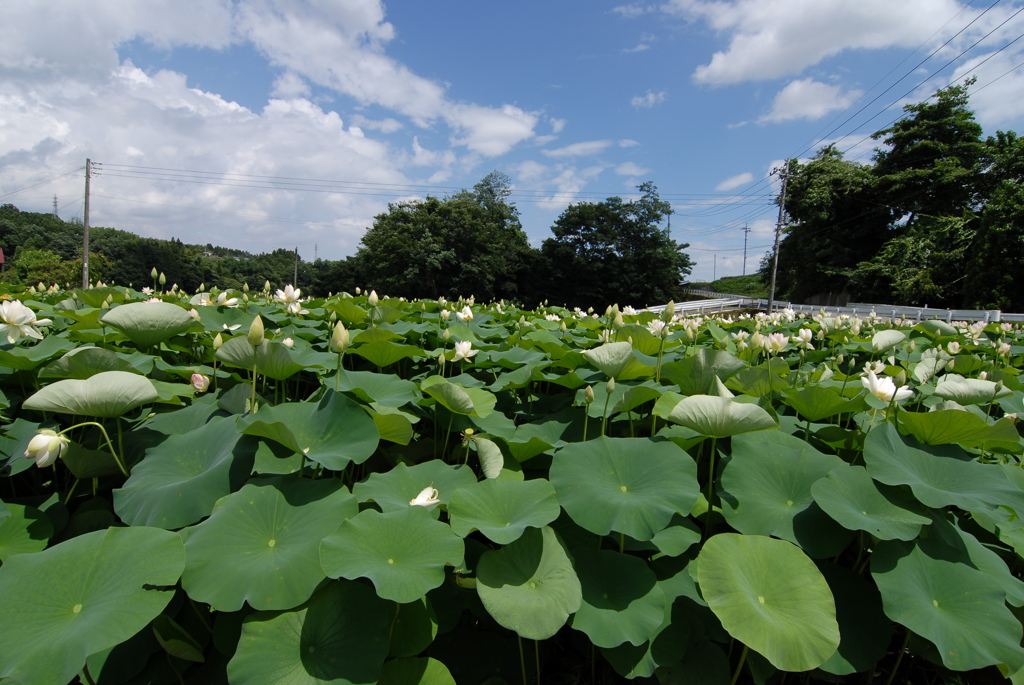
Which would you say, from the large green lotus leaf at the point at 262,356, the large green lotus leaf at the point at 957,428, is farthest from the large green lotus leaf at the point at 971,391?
the large green lotus leaf at the point at 262,356

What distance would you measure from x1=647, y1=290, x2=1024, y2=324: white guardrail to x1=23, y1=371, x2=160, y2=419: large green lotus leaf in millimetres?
6286

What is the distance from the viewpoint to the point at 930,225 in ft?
76.2

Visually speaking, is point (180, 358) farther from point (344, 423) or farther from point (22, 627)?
point (22, 627)

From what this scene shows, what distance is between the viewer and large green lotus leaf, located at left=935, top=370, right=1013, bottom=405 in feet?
4.65

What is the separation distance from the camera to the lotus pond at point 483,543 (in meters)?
0.79

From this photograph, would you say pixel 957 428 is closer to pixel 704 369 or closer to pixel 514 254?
pixel 704 369

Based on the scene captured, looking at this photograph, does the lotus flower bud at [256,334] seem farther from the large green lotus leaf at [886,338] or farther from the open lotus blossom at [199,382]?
the large green lotus leaf at [886,338]

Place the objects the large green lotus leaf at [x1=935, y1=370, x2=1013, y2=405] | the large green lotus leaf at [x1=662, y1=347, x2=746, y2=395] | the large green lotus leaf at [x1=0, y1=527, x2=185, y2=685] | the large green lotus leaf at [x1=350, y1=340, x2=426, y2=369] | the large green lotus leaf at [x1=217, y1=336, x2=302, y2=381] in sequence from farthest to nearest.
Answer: the large green lotus leaf at [x1=350, y1=340, x2=426, y2=369] → the large green lotus leaf at [x1=662, y1=347, x2=746, y2=395] → the large green lotus leaf at [x1=935, y1=370, x2=1013, y2=405] → the large green lotus leaf at [x1=217, y1=336, x2=302, y2=381] → the large green lotus leaf at [x1=0, y1=527, x2=185, y2=685]

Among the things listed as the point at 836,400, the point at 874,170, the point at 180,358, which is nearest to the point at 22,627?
the point at 180,358

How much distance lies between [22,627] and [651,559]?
43.3 inches

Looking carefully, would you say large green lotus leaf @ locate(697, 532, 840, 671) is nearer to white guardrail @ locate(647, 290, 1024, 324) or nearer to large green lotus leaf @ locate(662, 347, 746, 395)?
large green lotus leaf @ locate(662, 347, 746, 395)

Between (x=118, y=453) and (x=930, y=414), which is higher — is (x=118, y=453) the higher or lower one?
the lower one

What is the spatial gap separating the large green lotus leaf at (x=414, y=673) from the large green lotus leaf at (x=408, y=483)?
10.6 inches

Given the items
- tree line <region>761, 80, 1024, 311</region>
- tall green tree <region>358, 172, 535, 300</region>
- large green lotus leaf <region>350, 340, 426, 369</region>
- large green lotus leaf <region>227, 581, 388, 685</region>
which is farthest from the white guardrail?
tall green tree <region>358, 172, 535, 300</region>
